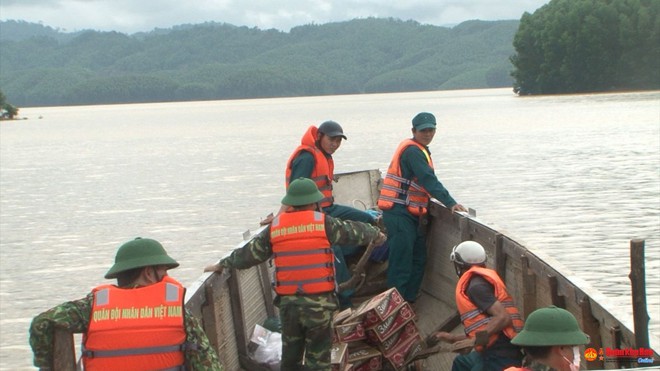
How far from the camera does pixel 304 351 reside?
23.6ft

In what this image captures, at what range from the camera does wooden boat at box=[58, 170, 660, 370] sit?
6094mm

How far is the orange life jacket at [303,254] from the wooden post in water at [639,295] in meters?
2.16

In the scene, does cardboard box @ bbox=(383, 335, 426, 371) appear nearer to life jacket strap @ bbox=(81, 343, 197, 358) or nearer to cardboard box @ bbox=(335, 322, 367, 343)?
cardboard box @ bbox=(335, 322, 367, 343)

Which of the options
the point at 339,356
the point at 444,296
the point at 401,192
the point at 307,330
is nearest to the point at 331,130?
the point at 401,192

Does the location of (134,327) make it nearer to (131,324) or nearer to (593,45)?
(131,324)

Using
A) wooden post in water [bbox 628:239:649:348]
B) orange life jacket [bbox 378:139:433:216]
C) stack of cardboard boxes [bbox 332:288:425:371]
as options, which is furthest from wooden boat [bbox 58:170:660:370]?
orange life jacket [bbox 378:139:433:216]

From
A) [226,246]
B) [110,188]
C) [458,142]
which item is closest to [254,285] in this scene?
[226,246]

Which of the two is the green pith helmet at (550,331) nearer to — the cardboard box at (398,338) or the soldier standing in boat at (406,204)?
the cardboard box at (398,338)

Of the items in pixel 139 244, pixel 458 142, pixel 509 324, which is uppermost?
pixel 139 244

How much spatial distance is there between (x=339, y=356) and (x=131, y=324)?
118 inches

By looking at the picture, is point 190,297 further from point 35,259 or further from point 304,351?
point 35,259

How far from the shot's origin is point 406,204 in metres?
9.55

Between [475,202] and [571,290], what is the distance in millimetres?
23074

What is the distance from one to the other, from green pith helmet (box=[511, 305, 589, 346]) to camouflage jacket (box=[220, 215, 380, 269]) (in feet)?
8.58
